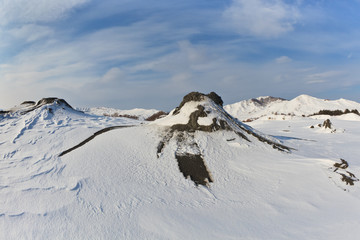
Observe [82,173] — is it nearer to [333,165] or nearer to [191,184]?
[191,184]

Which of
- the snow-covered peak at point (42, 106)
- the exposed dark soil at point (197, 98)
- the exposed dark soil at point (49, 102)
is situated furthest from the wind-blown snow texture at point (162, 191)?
the exposed dark soil at point (49, 102)

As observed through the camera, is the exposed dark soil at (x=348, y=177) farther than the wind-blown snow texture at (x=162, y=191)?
Yes

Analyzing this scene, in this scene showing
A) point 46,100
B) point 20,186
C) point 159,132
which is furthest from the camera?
point 46,100

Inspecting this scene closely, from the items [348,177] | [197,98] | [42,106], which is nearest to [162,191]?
[197,98]

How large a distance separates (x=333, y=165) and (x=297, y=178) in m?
1.61

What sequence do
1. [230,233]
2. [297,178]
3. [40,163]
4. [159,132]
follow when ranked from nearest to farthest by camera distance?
1. [230,233]
2. [297,178]
3. [40,163]
4. [159,132]

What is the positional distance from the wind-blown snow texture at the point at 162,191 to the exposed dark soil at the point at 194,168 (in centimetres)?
21

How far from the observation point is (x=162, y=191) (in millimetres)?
6418

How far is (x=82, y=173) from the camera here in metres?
7.02

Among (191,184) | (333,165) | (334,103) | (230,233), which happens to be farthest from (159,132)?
(334,103)

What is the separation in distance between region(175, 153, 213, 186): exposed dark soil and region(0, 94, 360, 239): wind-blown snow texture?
0.21 m

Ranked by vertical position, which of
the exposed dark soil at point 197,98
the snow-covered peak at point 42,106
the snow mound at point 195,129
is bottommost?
the snow mound at point 195,129

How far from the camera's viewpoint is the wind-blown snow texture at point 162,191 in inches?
200

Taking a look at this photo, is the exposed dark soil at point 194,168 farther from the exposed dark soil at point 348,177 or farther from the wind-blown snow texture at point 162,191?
the exposed dark soil at point 348,177
